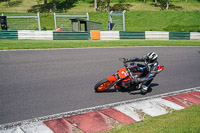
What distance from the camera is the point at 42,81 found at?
26.7 feet

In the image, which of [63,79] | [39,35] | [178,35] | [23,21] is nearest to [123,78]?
[63,79]

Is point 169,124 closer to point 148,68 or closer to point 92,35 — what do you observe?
point 148,68

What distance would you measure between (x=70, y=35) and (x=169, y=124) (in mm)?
15881

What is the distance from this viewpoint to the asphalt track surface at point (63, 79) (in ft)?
19.9

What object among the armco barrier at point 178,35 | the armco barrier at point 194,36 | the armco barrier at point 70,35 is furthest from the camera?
the armco barrier at point 194,36

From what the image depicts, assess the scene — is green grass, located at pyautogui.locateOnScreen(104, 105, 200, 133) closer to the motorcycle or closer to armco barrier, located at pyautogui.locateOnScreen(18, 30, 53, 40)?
the motorcycle

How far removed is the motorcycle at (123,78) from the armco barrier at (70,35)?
1300cm

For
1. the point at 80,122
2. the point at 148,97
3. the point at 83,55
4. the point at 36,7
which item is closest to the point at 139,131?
the point at 80,122

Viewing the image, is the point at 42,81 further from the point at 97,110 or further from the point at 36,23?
the point at 36,23

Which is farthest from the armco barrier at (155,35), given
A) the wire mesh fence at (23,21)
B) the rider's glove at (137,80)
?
A: the rider's glove at (137,80)

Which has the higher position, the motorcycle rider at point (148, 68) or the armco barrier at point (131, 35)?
the armco barrier at point (131, 35)

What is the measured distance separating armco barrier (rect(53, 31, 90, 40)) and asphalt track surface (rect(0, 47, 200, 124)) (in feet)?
19.7

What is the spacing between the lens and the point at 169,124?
4.89m

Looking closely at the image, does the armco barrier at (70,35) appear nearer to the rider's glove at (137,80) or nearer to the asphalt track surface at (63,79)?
the asphalt track surface at (63,79)
